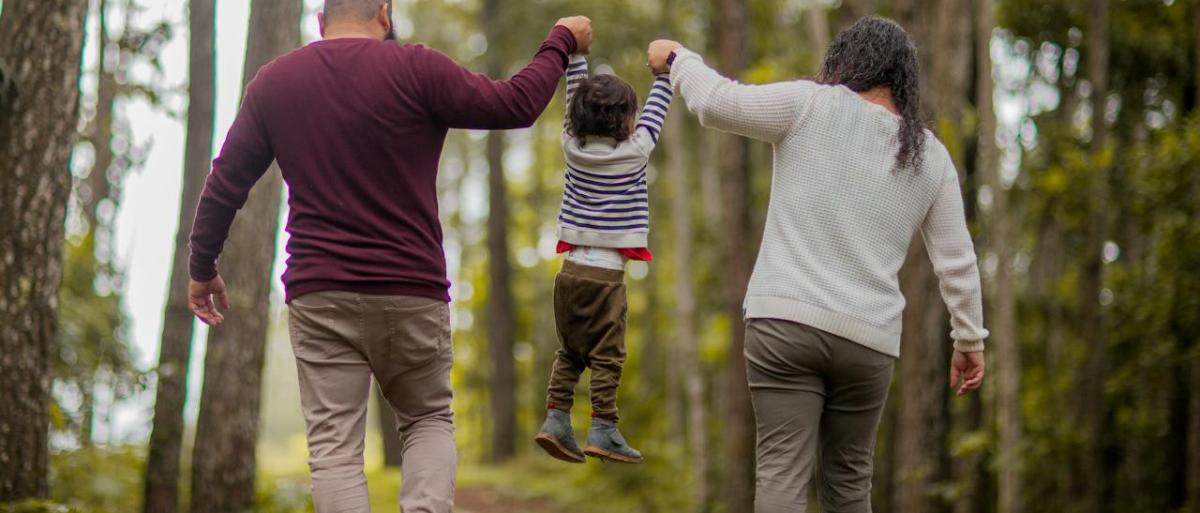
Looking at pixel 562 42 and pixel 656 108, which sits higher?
pixel 562 42

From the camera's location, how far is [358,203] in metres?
3.90

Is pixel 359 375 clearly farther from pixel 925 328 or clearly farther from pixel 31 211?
pixel 925 328

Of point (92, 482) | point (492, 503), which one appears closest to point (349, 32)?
point (92, 482)

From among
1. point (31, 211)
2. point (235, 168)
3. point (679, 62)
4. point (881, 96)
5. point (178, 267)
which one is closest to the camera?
point (235, 168)

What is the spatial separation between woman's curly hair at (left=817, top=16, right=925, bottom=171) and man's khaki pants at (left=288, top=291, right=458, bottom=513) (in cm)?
165

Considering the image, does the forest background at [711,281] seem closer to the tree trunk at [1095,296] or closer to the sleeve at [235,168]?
the tree trunk at [1095,296]

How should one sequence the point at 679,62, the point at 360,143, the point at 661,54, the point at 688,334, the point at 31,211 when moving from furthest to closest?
the point at 688,334 < the point at 31,211 < the point at 661,54 < the point at 679,62 < the point at 360,143

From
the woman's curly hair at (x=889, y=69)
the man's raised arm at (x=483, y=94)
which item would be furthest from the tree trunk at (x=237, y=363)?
the woman's curly hair at (x=889, y=69)

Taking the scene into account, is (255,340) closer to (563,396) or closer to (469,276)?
(563,396)

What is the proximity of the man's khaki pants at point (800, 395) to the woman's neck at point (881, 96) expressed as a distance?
85 cm

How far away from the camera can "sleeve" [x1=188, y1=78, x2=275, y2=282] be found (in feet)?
13.1

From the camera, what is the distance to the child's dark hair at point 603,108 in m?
4.32

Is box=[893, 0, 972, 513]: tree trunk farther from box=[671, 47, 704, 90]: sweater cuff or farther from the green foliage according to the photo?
the green foliage

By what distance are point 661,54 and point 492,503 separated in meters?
13.5
